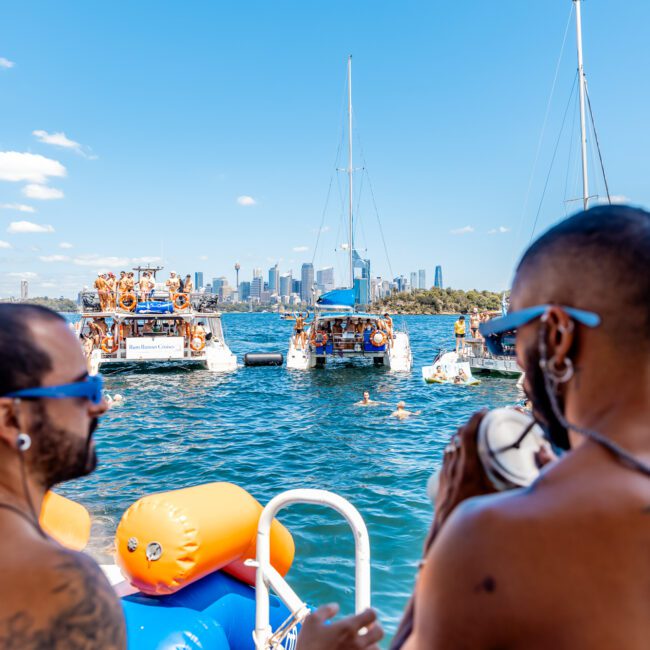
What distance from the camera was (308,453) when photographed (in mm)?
11500

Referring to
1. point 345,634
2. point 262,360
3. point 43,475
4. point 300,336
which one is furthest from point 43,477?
point 262,360

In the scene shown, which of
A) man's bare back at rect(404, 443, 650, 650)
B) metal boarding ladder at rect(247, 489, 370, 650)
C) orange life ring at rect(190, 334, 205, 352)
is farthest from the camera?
orange life ring at rect(190, 334, 205, 352)

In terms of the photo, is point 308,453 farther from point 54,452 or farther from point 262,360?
point 262,360

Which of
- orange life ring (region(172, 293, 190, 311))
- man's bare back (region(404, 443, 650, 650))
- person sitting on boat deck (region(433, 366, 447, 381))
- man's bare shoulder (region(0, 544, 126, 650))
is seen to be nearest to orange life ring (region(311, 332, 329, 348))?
person sitting on boat deck (region(433, 366, 447, 381))

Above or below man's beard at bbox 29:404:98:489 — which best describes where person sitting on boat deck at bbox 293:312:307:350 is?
below

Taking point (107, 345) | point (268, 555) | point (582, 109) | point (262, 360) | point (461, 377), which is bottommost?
point (262, 360)

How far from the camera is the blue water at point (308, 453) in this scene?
245 inches

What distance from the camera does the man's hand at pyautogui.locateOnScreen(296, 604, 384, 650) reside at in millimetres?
1483

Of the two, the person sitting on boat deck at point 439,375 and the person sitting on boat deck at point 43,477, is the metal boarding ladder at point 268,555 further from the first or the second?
the person sitting on boat deck at point 439,375

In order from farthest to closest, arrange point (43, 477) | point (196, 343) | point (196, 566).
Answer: point (196, 343)
point (196, 566)
point (43, 477)

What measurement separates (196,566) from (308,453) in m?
8.18

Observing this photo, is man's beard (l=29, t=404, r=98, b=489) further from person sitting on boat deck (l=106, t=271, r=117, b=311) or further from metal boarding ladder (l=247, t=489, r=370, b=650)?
person sitting on boat deck (l=106, t=271, r=117, b=311)

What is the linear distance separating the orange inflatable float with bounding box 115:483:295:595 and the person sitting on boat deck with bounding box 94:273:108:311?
76.9 ft

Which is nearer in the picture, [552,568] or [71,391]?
[552,568]
